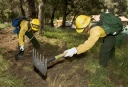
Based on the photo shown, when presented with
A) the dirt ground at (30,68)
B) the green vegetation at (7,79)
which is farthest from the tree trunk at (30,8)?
the green vegetation at (7,79)

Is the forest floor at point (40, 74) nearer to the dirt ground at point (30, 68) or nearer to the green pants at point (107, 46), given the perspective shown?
the dirt ground at point (30, 68)

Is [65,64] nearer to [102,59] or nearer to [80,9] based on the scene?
[102,59]

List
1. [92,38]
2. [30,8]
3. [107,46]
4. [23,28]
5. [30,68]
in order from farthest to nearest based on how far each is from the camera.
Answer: [30,8] < [23,28] < [30,68] < [107,46] < [92,38]

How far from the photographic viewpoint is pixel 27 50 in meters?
5.96

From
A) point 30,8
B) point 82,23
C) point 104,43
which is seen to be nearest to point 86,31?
point 82,23

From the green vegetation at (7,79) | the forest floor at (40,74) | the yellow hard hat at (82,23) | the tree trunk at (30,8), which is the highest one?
the yellow hard hat at (82,23)

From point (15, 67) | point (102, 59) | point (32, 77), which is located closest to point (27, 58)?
point (15, 67)

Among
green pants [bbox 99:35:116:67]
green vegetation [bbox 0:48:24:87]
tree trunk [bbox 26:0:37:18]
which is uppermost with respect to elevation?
tree trunk [bbox 26:0:37:18]

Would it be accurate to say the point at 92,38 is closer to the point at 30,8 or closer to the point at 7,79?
the point at 7,79

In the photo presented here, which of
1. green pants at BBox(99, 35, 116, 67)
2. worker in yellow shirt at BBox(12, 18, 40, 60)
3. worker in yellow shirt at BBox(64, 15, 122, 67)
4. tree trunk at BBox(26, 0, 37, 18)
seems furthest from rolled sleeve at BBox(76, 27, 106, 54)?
tree trunk at BBox(26, 0, 37, 18)

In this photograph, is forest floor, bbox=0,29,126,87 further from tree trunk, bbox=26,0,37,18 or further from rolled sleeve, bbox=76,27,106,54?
tree trunk, bbox=26,0,37,18

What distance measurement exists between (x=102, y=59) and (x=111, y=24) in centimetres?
97

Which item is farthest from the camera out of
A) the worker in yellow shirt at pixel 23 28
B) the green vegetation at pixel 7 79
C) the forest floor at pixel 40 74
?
the worker in yellow shirt at pixel 23 28

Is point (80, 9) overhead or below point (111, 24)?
below
